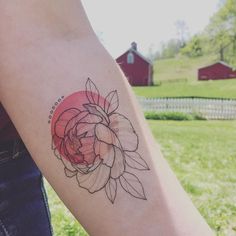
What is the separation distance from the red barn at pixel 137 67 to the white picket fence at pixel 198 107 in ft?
81.0

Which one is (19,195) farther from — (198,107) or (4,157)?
(198,107)

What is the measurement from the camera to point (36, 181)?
4.19 feet

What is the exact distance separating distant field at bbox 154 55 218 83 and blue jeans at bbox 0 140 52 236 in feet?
208

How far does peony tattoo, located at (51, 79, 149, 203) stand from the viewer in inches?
31.8

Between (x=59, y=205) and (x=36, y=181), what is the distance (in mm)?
2125

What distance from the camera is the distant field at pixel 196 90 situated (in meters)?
46.4

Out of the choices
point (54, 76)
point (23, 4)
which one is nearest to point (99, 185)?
point (54, 76)

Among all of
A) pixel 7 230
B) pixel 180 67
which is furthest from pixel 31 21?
pixel 180 67

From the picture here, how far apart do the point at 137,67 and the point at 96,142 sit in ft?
177

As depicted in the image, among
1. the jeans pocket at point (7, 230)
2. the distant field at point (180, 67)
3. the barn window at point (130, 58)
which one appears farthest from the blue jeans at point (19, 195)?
the distant field at point (180, 67)

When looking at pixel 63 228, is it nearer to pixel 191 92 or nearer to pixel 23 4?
pixel 23 4

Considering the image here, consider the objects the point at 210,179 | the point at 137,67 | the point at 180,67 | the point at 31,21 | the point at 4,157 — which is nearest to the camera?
the point at 31,21

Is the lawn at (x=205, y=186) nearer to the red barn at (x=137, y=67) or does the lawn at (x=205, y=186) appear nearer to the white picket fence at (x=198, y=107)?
the white picket fence at (x=198, y=107)

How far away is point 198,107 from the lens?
26.9 metres
